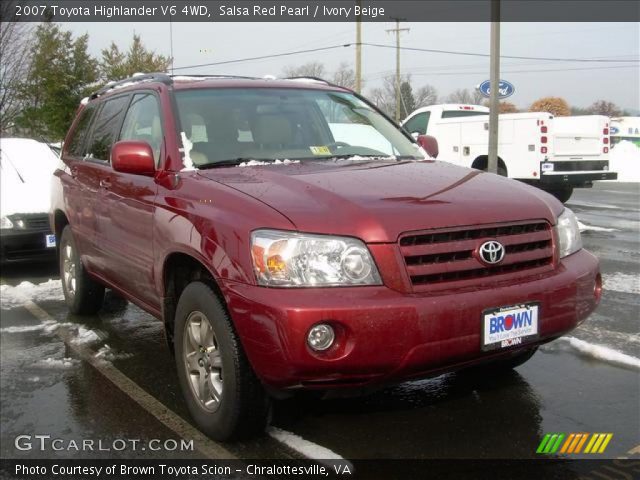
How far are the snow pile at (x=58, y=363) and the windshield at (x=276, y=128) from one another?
1.84m

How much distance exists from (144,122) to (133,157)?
2.60 feet

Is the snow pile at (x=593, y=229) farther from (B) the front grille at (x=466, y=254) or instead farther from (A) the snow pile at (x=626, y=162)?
(A) the snow pile at (x=626, y=162)

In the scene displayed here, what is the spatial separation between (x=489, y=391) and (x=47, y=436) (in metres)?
2.46

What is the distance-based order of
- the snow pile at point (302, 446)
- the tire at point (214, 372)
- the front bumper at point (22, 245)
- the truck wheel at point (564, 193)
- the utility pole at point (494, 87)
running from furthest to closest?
the truck wheel at point (564, 193) < the utility pole at point (494, 87) < the front bumper at point (22, 245) < the snow pile at point (302, 446) < the tire at point (214, 372)

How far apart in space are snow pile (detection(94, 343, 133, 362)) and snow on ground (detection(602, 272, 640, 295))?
442 cm

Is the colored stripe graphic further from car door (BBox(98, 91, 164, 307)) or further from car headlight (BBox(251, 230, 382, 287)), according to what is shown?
car door (BBox(98, 91, 164, 307))

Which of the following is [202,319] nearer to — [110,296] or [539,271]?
[539,271]

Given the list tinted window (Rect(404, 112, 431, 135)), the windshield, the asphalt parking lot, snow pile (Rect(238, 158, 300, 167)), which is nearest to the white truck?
tinted window (Rect(404, 112, 431, 135))

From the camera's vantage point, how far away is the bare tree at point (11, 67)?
53.2ft

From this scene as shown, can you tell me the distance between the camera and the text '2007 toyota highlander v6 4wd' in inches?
107

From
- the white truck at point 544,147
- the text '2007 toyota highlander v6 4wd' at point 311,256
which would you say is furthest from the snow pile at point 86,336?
the white truck at point 544,147

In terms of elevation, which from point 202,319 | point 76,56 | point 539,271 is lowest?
point 202,319

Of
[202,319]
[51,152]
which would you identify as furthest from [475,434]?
[51,152]

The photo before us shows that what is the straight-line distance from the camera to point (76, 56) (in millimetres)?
30047
